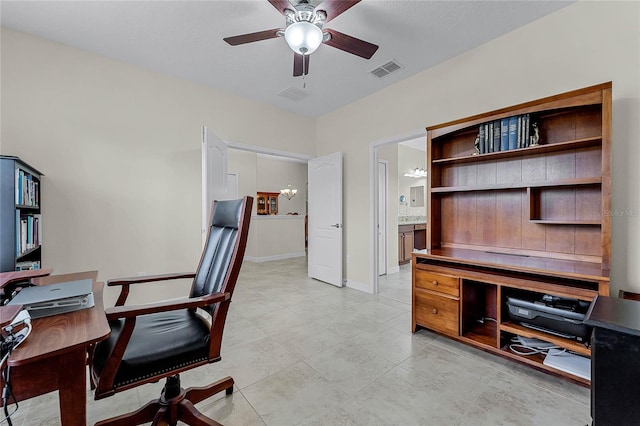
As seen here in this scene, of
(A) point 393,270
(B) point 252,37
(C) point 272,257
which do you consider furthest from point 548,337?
(C) point 272,257

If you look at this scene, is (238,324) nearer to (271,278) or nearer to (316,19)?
(271,278)

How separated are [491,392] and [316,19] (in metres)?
2.83

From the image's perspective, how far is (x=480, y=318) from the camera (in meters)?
2.58

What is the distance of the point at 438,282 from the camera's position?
7.94 ft

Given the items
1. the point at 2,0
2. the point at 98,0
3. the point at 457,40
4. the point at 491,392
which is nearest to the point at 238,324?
the point at 491,392

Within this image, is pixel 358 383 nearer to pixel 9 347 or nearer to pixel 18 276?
pixel 9 347

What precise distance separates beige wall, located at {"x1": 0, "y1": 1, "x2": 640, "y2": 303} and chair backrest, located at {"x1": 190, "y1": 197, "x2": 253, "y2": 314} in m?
1.94

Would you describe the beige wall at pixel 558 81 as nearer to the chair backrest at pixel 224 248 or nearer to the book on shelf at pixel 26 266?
the chair backrest at pixel 224 248

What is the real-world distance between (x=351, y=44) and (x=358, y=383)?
2551mm

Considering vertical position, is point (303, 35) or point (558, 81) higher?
point (303, 35)

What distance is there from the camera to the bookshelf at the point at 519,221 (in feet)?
6.12

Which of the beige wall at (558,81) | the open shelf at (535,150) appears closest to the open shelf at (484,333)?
the beige wall at (558,81)

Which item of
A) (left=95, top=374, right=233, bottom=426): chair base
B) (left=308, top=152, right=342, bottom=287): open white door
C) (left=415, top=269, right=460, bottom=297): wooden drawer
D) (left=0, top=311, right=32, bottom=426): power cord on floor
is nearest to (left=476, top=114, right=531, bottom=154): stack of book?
(left=415, top=269, right=460, bottom=297): wooden drawer

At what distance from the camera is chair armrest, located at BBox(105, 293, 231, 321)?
3.44 ft
